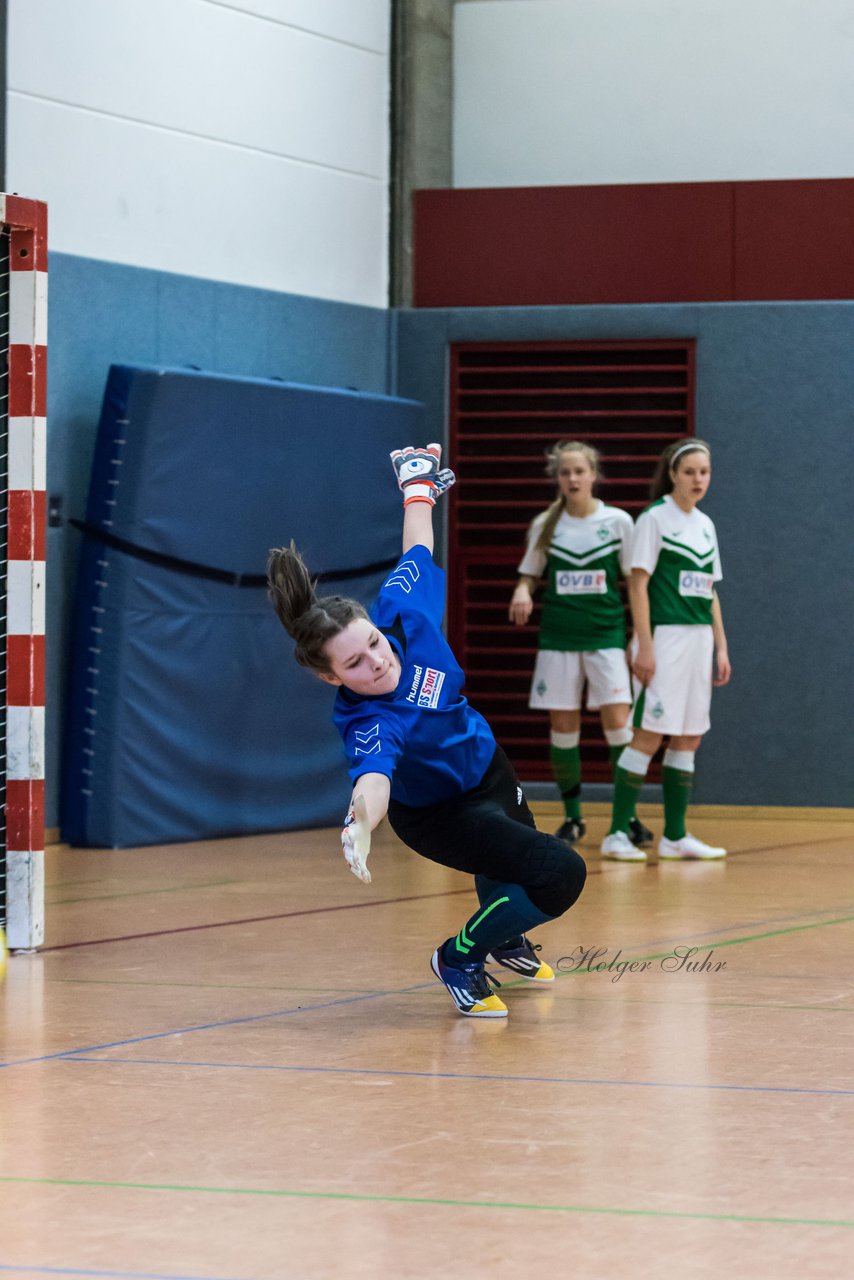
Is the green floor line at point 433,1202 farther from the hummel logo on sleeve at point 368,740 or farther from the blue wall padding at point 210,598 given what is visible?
the blue wall padding at point 210,598

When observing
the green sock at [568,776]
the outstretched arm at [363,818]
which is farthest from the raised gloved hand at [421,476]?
the green sock at [568,776]

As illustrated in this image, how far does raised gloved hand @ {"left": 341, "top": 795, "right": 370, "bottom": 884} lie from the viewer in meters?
3.84

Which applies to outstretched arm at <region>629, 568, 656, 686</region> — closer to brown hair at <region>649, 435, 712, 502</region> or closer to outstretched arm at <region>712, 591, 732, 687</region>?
outstretched arm at <region>712, 591, 732, 687</region>

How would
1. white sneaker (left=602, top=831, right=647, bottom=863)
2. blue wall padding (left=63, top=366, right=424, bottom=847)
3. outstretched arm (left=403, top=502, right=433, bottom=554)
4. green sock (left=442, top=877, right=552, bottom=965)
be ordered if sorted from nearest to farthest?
green sock (left=442, top=877, right=552, bottom=965)
outstretched arm (left=403, top=502, right=433, bottom=554)
white sneaker (left=602, top=831, right=647, bottom=863)
blue wall padding (left=63, top=366, right=424, bottom=847)

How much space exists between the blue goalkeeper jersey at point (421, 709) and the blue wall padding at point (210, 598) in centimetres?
413

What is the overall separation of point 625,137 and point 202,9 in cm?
263

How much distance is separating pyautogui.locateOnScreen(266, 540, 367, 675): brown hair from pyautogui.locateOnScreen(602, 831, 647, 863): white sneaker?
13.4ft

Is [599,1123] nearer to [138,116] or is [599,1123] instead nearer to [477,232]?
[138,116]

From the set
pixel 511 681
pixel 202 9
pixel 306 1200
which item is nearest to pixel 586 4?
pixel 202 9

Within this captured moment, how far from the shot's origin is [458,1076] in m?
3.94

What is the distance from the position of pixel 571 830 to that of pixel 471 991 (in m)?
4.45

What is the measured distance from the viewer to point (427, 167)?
1119cm

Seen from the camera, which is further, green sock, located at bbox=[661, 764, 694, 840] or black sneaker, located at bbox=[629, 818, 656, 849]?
black sneaker, located at bbox=[629, 818, 656, 849]

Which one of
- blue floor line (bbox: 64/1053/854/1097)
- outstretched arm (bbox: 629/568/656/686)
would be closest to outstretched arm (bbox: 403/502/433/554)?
blue floor line (bbox: 64/1053/854/1097)
